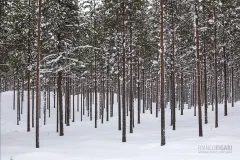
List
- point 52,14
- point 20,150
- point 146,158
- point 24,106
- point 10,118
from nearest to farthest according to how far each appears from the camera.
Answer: point 146,158 < point 20,150 < point 52,14 < point 10,118 < point 24,106

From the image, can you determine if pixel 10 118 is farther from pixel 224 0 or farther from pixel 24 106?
pixel 224 0

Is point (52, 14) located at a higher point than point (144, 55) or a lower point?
Answer: higher

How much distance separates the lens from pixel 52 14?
2478 cm

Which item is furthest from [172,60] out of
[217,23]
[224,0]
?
[224,0]

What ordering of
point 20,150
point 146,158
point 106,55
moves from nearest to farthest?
point 146,158 < point 20,150 < point 106,55

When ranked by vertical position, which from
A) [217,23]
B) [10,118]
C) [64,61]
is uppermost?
[217,23]

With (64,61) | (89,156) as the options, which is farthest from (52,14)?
(89,156)

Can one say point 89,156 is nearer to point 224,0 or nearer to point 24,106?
point 224,0

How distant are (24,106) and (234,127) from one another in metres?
40.5

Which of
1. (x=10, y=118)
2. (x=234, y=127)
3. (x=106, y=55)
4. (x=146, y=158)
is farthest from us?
(x=10, y=118)

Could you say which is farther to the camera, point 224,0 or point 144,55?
point 144,55

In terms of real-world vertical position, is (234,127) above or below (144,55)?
below

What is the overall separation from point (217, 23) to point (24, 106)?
4012 centimetres

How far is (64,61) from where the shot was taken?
26.5m
